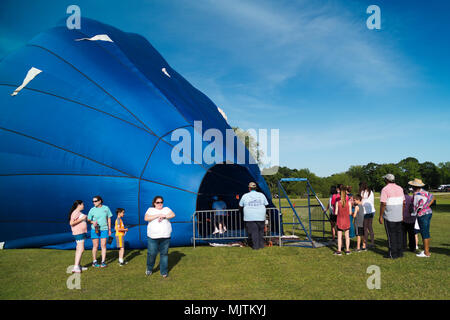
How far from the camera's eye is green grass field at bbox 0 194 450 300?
4.73m

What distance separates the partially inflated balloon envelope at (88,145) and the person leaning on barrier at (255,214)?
132 centimetres

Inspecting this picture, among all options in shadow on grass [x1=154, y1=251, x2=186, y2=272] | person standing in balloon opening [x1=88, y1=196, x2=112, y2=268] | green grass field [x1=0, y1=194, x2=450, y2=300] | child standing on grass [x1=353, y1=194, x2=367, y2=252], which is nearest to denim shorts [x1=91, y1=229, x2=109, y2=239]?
→ person standing in balloon opening [x1=88, y1=196, x2=112, y2=268]

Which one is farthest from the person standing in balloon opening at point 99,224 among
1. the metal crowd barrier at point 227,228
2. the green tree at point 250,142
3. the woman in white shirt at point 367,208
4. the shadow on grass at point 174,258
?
the green tree at point 250,142

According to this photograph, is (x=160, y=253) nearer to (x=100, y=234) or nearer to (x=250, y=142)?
(x=100, y=234)

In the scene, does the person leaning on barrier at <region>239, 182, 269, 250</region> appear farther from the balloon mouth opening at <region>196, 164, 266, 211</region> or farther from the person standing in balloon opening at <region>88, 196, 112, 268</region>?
the person standing in balloon opening at <region>88, 196, 112, 268</region>

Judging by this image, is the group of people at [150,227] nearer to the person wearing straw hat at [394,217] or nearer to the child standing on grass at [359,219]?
the child standing on grass at [359,219]

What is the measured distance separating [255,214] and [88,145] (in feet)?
15.5

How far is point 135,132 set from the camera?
8352 millimetres

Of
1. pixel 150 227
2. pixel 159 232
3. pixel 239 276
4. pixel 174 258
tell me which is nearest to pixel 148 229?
pixel 150 227

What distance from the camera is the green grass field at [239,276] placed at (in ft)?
15.5

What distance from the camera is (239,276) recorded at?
5695 mm

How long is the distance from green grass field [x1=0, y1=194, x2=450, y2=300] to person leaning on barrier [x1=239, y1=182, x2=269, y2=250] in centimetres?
43

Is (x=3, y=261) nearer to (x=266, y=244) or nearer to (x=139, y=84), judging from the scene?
(x=139, y=84)
